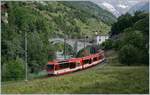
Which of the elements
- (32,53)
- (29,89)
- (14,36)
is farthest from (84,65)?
(14,36)

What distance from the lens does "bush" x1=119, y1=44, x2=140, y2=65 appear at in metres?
28.4

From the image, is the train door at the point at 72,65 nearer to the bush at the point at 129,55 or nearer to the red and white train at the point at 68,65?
the red and white train at the point at 68,65

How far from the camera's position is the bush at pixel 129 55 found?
28.4 m

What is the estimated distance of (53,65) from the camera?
28.3 metres

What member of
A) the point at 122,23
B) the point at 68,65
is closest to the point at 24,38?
the point at 122,23

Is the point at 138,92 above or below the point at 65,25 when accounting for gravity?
below

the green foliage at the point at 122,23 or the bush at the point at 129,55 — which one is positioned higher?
the green foliage at the point at 122,23

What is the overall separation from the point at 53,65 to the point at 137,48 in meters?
6.80

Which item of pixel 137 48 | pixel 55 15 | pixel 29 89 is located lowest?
pixel 29 89

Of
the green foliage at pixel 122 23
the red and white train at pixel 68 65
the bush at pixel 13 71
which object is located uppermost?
the green foliage at pixel 122 23

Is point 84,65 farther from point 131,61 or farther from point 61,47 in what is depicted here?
point 61,47

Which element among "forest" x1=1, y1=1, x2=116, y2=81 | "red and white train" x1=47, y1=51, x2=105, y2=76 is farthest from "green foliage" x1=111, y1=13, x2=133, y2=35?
"red and white train" x1=47, y1=51, x2=105, y2=76

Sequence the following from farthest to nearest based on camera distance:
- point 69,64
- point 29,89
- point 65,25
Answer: point 65,25, point 69,64, point 29,89

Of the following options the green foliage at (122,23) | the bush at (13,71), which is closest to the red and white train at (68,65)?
the bush at (13,71)
